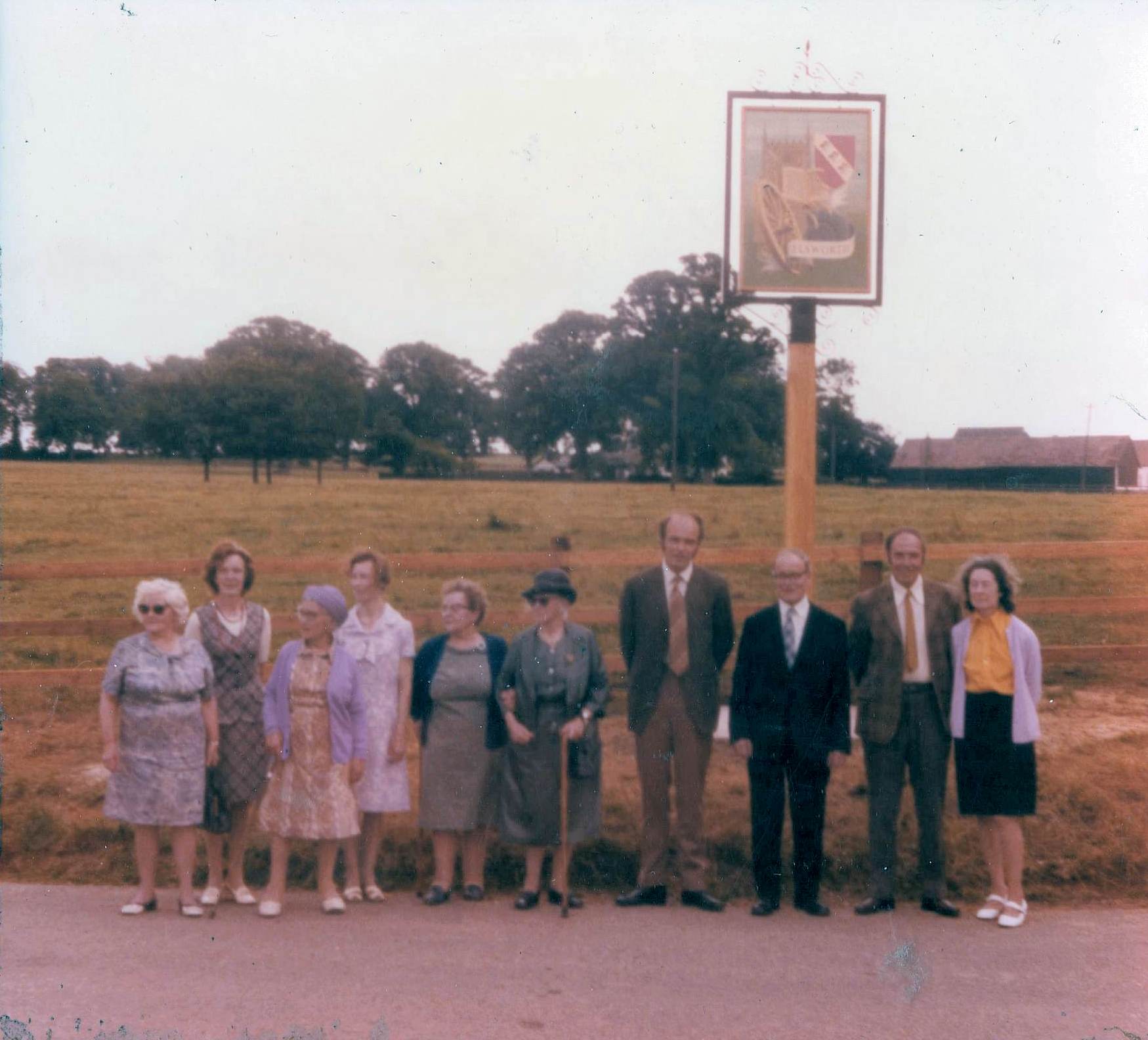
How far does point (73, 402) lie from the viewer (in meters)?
9.52

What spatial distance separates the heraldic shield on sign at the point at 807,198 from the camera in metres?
7.76

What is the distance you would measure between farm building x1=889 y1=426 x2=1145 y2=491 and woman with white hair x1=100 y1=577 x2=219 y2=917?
7.99m

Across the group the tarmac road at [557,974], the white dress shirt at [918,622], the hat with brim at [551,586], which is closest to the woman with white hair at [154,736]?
the tarmac road at [557,974]

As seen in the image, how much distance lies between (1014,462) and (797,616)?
902cm

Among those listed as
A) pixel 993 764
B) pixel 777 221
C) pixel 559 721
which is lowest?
pixel 993 764

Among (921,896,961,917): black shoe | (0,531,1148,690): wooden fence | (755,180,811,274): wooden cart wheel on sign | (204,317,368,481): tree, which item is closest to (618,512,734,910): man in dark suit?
(921,896,961,917): black shoe

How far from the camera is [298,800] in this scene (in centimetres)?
576

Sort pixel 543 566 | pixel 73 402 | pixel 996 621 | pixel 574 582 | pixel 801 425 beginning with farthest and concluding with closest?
pixel 574 582 < pixel 73 402 < pixel 801 425 < pixel 543 566 < pixel 996 621

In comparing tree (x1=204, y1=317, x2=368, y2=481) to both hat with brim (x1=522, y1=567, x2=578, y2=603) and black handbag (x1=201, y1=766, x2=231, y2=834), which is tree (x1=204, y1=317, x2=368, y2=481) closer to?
hat with brim (x1=522, y1=567, x2=578, y2=603)

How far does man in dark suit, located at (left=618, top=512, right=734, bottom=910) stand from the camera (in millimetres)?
6031

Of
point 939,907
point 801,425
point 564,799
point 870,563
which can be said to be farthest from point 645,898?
point 801,425

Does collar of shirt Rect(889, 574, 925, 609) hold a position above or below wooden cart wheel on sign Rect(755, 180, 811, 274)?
below

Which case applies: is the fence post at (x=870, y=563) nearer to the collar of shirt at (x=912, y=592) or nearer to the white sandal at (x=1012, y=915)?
the collar of shirt at (x=912, y=592)

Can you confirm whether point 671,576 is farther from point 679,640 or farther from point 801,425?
point 801,425
